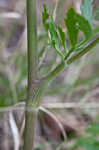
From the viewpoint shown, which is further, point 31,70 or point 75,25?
point 31,70

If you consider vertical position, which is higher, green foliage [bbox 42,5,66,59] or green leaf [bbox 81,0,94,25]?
green leaf [bbox 81,0,94,25]

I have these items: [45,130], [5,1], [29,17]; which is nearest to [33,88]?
[29,17]

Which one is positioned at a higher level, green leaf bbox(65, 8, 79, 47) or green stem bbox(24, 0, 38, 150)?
green leaf bbox(65, 8, 79, 47)

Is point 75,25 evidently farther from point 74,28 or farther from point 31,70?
point 31,70

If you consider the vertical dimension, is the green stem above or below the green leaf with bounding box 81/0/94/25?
below

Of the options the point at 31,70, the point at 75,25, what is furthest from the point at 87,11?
the point at 31,70

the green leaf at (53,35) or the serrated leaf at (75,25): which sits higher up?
the serrated leaf at (75,25)

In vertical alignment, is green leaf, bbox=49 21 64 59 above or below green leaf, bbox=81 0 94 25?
below

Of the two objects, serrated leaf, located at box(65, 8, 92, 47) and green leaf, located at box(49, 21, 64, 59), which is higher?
serrated leaf, located at box(65, 8, 92, 47)

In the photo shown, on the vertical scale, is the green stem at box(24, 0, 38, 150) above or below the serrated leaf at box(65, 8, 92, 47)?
below
